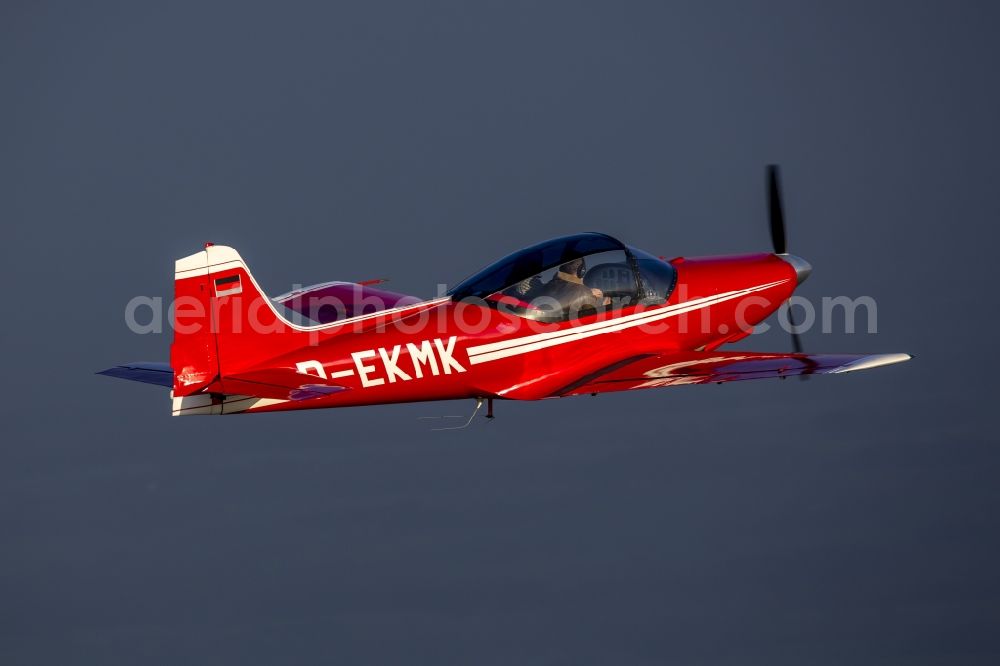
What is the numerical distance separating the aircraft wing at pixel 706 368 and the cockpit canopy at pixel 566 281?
89 cm

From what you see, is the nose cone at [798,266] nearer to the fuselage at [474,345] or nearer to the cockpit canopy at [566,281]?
the fuselage at [474,345]

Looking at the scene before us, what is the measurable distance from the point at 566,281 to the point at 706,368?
2083 mm

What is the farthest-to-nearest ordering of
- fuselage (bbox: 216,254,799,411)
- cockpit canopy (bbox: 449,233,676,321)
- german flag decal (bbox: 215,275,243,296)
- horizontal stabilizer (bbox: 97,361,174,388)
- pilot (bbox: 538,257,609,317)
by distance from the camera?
pilot (bbox: 538,257,609,317), cockpit canopy (bbox: 449,233,676,321), horizontal stabilizer (bbox: 97,361,174,388), fuselage (bbox: 216,254,799,411), german flag decal (bbox: 215,275,243,296)

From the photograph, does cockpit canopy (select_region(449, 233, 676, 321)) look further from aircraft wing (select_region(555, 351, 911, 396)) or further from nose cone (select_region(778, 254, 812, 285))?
nose cone (select_region(778, 254, 812, 285))

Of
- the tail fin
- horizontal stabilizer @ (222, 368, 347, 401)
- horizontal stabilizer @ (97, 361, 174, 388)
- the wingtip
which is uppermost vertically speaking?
the tail fin

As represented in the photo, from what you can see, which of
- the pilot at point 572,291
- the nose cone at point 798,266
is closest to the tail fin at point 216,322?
the pilot at point 572,291

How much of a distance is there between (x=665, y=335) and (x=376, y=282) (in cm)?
425

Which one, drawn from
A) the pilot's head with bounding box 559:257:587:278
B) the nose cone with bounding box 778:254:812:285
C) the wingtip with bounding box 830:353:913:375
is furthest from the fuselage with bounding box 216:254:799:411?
the wingtip with bounding box 830:353:913:375

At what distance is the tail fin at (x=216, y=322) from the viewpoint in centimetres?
1680

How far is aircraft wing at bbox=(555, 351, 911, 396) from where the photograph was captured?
57.9ft

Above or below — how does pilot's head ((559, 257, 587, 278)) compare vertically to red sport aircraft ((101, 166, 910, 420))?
above

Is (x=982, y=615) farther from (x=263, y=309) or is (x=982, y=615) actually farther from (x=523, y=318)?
(x=263, y=309)

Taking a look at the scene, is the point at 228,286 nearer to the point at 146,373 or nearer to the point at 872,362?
the point at 146,373

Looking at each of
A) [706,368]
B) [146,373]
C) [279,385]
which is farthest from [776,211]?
[146,373]
